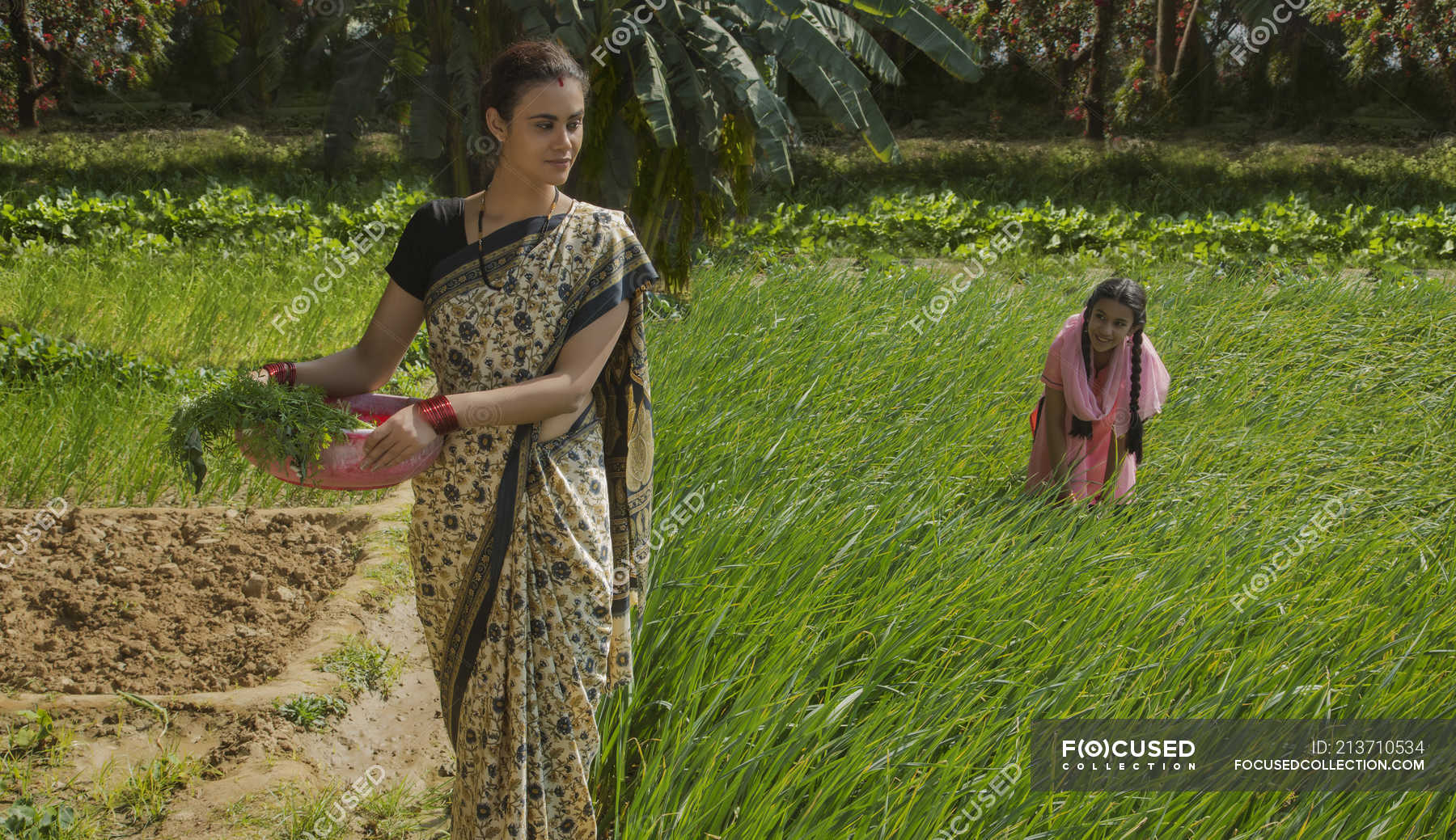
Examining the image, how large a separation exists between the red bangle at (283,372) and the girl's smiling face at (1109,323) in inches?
89.6

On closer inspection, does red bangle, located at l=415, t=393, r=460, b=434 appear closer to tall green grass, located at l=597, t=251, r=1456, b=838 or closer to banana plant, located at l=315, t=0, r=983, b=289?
tall green grass, located at l=597, t=251, r=1456, b=838

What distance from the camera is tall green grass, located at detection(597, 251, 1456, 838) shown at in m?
1.89

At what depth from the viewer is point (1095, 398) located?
11.1ft

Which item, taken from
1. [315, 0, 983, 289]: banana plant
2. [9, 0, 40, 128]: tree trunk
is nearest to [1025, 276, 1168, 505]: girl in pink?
[315, 0, 983, 289]: banana plant

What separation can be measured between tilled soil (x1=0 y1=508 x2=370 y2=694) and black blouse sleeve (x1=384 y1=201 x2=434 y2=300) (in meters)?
1.25

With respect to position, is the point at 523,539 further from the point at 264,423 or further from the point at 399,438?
the point at 264,423

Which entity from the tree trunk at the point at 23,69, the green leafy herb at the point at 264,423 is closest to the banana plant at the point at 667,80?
the green leafy herb at the point at 264,423

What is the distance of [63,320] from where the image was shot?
5223 millimetres

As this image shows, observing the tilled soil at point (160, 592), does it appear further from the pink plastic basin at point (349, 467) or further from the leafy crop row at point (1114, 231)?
the leafy crop row at point (1114, 231)

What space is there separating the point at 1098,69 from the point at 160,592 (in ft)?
44.7

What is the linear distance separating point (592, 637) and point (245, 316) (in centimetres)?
410

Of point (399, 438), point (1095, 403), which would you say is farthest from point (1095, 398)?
point (399, 438)

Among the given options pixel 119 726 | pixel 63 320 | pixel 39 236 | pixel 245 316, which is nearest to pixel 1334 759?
pixel 119 726

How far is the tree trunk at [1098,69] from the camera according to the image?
13.8 metres
